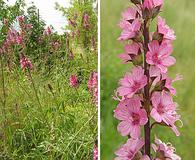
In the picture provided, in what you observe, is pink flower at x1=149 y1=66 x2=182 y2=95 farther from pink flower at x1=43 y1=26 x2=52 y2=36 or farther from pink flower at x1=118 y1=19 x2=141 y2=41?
pink flower at x1=43 y1=26 x2=52 y2=36

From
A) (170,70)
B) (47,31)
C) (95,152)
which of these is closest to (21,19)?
(47,31)

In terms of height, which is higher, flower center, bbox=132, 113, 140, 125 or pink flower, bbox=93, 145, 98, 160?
flower center, bbox=132, 113, 140, 125

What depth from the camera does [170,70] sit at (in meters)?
2.97

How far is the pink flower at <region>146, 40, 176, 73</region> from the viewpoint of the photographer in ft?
4.15

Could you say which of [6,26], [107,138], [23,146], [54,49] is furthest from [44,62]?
[107,138]

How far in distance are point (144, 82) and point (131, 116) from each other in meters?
0.08

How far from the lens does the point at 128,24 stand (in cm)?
128

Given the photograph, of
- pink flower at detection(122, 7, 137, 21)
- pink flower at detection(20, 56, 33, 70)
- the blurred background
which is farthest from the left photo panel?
pink flower at detection(122, 7, 137, 21)

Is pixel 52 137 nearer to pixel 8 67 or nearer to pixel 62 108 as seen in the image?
pixel 62 108

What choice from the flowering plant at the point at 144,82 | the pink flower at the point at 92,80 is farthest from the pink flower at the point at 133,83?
the pink flower at the point at 92,80

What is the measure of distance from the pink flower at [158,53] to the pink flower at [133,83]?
1.3 inches

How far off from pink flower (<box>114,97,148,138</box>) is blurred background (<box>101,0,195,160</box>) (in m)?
1.17

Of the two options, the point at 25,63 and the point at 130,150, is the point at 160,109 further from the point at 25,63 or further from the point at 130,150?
the point at 25,63

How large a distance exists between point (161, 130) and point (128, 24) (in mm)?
1382
